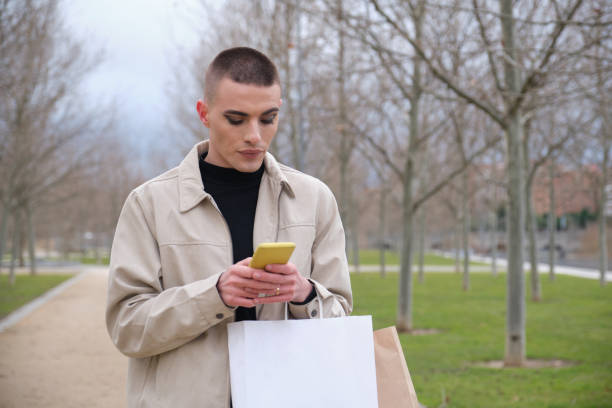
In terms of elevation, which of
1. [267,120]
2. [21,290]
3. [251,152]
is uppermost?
[267,120]

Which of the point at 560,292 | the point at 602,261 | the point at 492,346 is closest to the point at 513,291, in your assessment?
the point at 492,346

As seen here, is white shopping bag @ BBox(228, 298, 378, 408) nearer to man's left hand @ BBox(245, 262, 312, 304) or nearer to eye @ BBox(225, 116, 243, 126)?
man's left hand @ BBox(245, 262, 312, 304)

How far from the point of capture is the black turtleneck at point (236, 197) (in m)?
2.10

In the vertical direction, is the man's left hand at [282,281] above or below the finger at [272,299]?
above

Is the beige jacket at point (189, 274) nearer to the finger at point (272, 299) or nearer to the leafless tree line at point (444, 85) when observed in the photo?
the finger at point (272, 299)

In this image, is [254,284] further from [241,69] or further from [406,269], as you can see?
[406,269]

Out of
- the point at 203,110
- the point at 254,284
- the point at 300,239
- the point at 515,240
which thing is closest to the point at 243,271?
the point at 254,284

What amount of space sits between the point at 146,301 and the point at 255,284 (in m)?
0.40

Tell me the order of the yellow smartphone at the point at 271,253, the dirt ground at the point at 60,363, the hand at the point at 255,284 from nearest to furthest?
the yellow smartphone at the point at 271,253 → the hand at the point at 255,284 → the dirt ground at the point at 60,363

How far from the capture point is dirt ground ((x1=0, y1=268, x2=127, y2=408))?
246 inches

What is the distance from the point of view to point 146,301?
6.27 ft

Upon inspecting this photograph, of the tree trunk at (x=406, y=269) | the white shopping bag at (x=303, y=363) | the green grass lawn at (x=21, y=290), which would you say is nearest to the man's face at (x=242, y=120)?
the white shopping bag at (x=303, y=363)

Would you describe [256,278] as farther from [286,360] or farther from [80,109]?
[80,109]

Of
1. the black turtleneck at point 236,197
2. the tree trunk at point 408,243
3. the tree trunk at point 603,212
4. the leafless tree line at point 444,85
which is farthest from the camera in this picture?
the tree trunk at point 603,212
